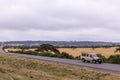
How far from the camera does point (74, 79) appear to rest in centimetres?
3103

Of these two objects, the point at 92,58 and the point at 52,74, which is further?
the point at 92,58

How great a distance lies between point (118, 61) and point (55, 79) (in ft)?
119

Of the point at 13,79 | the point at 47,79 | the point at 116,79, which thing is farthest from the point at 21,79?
the point at 116,79

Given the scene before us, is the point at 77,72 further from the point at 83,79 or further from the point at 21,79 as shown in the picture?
the point at 21,79

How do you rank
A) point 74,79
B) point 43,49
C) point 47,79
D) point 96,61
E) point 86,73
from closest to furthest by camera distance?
point 47,79 → point 74,79 → point 86,73 → point 96,61 → point 43,49

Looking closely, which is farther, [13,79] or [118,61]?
[118,61]

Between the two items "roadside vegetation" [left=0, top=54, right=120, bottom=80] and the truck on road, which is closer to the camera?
"roadside vegetation" [left=0, top=54, right=120, bottom=80]

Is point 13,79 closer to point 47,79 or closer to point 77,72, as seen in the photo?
point 47,79

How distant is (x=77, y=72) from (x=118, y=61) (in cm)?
2666

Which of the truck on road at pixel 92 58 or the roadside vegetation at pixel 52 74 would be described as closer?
the roadside vegetation at pixel 52 74

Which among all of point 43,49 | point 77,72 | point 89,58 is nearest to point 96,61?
point 89,58

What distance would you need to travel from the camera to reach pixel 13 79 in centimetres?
2495

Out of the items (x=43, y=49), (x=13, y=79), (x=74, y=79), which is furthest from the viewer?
(x=43, y=49)

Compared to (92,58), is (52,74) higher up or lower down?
lower down
